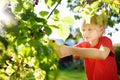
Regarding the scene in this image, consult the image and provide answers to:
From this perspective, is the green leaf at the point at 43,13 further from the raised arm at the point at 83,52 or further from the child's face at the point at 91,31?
the child's face at the point at 91,31

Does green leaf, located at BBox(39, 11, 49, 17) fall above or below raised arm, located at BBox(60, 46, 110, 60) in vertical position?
above

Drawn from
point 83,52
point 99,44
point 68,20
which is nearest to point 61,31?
point 68,20

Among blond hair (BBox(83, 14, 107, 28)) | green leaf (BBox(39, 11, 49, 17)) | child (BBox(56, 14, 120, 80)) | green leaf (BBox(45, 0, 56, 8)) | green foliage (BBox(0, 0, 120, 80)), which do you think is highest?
green leaf (BBox(45, 0, 56, 8))

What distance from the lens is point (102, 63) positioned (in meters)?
4.50

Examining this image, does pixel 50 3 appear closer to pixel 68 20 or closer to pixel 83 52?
pixel 68 20

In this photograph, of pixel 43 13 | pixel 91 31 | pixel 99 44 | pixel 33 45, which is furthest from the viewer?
pixel 99 44

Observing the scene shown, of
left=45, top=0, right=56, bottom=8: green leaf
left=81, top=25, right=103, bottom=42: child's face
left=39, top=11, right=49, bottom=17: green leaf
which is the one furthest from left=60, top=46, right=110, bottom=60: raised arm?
left=39, top=11, right=49, bottom=17: green leaf

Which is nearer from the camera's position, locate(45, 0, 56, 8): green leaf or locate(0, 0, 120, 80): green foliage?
locate(0, 0, 120, 80): green foliage

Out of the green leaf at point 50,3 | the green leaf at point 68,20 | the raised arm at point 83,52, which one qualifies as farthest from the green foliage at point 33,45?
the raised arm at point 83,52

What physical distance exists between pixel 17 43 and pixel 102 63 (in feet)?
10.4

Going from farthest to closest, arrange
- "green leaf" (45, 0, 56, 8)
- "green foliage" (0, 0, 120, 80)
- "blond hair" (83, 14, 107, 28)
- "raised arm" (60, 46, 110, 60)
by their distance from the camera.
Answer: "blond hair" (83, 14, 107, 28), "raised arm" (60, 46, 110, 60), "green leaf" (45, 0, 56, 8), "green foliage" (0, 0, 120, 80)

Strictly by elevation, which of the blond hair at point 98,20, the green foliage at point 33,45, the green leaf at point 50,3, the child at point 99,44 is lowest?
the child at point 99,44

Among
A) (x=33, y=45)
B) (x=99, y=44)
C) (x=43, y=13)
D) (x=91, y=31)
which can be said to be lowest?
(x=99, y=44)

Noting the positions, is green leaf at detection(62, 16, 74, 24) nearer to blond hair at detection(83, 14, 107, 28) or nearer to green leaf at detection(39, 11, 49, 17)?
green leaf at detection(39, 11, 49, 17)
